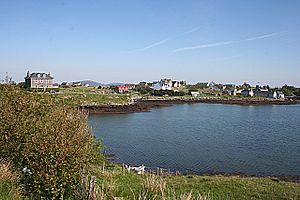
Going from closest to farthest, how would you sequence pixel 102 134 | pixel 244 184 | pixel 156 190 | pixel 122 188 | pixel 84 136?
pixel 84 136 < pixel 156 190 < pixel 122 188 < pixel 244 184 < pixel 102 134

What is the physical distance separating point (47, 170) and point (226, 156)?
64.9 feet

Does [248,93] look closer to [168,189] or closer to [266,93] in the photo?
[266,93]

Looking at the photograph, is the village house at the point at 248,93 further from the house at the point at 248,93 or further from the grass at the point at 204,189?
the grass at the point at 204,189

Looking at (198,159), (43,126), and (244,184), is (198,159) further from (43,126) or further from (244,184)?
(43,126)

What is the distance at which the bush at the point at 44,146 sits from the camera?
7.01m

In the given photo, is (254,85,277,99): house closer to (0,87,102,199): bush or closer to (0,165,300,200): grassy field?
(0,165,300,200): grassy field

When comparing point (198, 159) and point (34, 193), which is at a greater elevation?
point (34, 193)

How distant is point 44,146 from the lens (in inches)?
279

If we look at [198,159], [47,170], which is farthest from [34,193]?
[198,159]

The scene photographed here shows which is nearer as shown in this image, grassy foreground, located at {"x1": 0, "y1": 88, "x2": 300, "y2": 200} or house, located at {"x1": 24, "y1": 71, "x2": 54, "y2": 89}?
grassy foreground, located at {"x1": 0, "y1": 88, "x2": 300, "y2": 200}

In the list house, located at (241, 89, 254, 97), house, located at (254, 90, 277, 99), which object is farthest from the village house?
house, located at (254, 90, 277, 99)

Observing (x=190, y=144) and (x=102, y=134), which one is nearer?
(x=190, y=144)

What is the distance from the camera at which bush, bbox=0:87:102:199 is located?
701 cm

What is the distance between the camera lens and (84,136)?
8297mm
